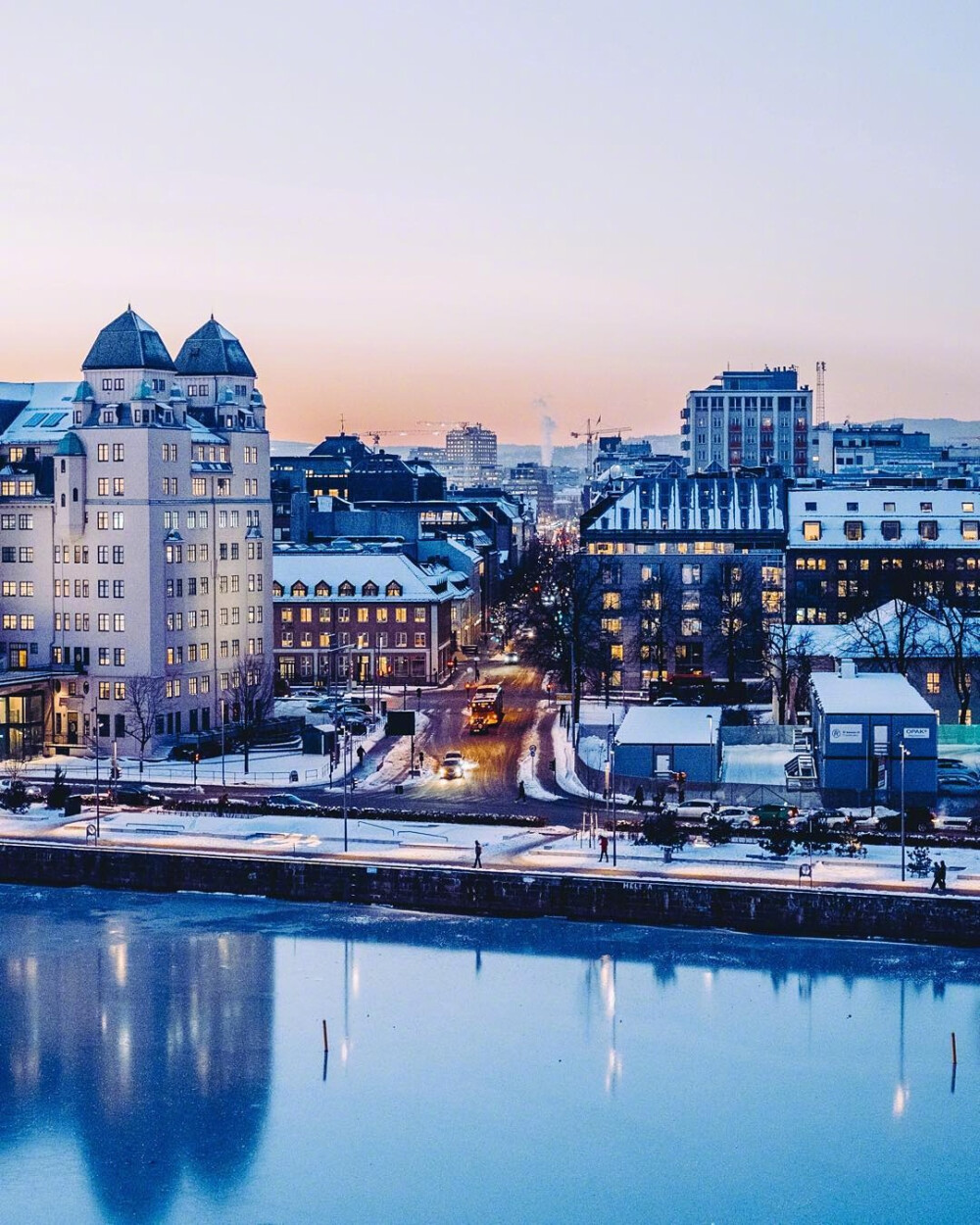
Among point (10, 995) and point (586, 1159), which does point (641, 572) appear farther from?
point (586, 1159)

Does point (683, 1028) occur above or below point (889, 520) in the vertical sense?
below

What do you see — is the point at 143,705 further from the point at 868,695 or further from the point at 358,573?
the point at 868,695

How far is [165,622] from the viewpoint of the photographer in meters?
65.3

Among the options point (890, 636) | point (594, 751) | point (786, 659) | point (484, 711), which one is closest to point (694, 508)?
point (786, 659)

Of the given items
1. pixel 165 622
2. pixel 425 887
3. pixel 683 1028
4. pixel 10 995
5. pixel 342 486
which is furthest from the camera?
pixel 342 486

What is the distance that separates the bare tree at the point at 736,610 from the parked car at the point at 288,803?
91.9ft

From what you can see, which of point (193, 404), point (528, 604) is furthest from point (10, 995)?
point (528, 604)

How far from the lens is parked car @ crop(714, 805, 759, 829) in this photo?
49062 mm

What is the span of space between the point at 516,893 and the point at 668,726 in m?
14.3

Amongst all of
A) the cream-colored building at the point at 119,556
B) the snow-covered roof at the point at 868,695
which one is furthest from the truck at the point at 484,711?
the snow-covered roof at the point at 868,695

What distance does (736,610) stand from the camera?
262ft

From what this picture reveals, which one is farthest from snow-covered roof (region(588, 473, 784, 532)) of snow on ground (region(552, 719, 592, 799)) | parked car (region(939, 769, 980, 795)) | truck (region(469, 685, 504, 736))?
parked car (region(939, 769, 980, 795))

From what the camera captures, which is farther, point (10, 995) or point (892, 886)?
point (892, 886)

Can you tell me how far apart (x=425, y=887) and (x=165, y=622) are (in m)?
23.8
